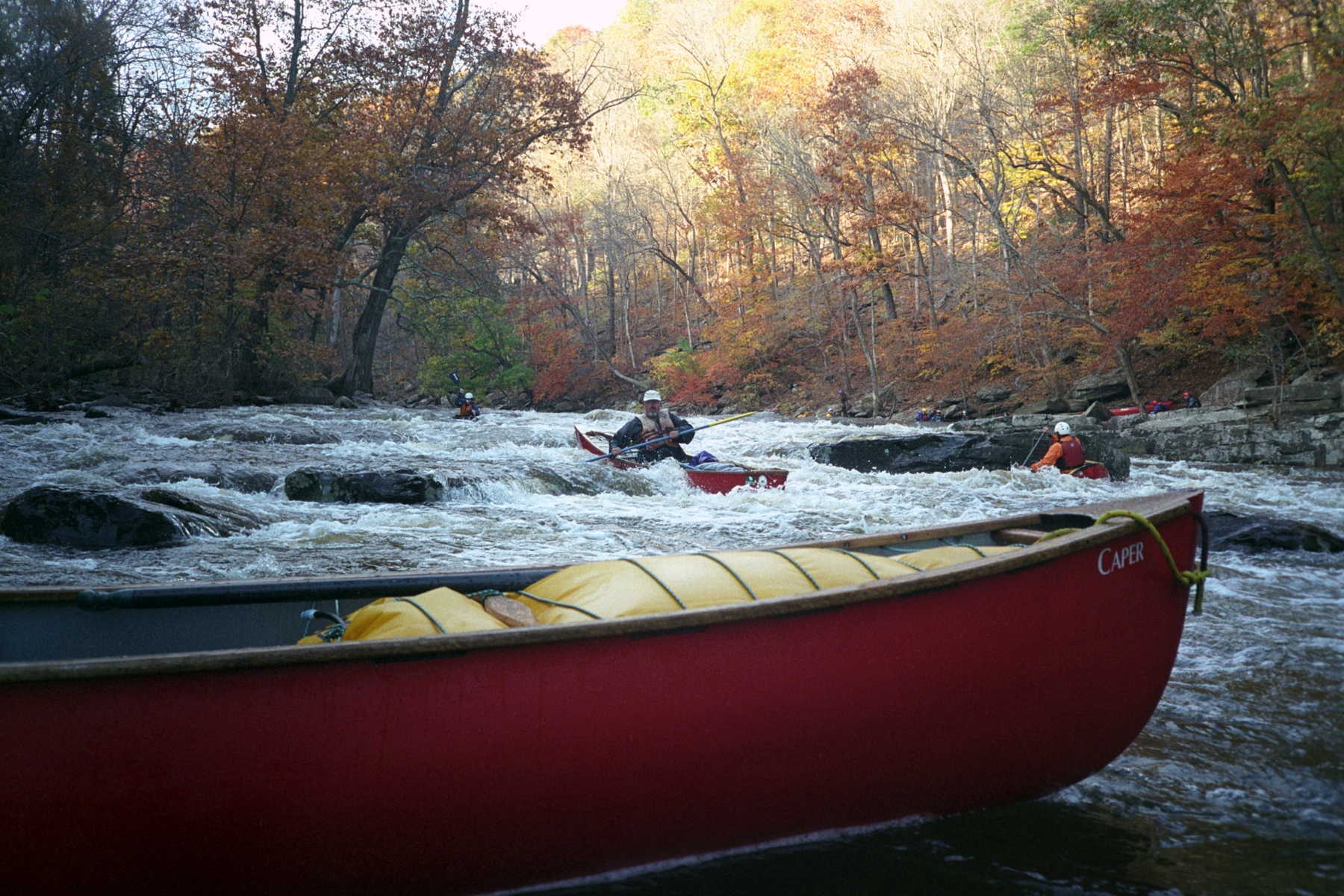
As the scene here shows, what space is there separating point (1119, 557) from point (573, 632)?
1.86m

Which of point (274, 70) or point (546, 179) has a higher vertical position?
point (274, 70)

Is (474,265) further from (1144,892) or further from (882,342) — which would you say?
(1144,892)

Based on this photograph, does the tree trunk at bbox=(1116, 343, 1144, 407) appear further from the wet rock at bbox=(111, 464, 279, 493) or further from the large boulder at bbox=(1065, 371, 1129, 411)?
the wet rock at bbox=(111, 464, 279, 493)

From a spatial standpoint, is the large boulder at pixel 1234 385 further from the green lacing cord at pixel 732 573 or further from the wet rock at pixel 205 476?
the green lacing cord at pixel 732 573

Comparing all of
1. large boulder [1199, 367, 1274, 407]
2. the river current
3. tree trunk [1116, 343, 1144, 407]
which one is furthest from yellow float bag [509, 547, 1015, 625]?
tree trunk [1116, 343, 1144, 407]

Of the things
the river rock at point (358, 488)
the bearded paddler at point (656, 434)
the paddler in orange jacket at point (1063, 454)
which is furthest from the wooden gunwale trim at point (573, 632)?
the paddler in orange jacket at point (1063, 454)

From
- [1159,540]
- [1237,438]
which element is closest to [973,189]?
[1237,438]

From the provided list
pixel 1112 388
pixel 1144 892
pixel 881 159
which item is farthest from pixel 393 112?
pixel 1144 892

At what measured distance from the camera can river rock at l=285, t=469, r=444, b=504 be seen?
830 centimetres

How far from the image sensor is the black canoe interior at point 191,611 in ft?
9.48

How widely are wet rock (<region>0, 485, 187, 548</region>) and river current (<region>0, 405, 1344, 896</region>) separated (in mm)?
223

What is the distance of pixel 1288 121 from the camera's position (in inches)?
510

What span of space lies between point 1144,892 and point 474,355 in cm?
3072

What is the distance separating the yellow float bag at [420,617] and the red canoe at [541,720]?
1.05 ft
